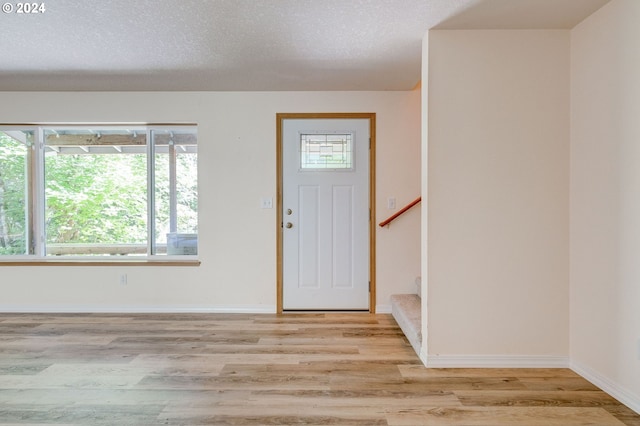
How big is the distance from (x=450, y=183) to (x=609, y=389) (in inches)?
57.1

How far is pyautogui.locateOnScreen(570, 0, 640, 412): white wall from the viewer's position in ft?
5.85

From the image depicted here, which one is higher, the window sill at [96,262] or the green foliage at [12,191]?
the green foliage at [12,191]

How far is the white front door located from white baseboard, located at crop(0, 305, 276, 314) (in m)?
0.35

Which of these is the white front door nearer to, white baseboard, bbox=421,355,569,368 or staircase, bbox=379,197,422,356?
staircase, bbox=379,197,422,356

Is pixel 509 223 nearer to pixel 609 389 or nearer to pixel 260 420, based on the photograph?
pixel 609 389

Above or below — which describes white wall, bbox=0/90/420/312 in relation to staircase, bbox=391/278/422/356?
above

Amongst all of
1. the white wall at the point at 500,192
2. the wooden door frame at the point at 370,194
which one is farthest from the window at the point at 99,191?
the white wall at the point at 500,192

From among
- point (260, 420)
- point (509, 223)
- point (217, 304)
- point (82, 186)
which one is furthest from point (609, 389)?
point (82, 186)

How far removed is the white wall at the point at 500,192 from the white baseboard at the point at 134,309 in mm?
1855

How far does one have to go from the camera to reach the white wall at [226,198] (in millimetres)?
3398

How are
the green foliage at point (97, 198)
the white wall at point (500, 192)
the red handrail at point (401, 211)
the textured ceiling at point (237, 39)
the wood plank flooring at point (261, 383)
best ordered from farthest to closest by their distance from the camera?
the green foliage at point (97, 198) → the red handrail at point (401, 211) → the white wall at point (500, 192) → the textured ceiling at point (237, 39) → the wood plank flooring at point (261, 383)

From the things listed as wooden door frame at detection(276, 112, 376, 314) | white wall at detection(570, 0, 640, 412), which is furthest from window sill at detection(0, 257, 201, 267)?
white wall at detection(570, 0, 640, 412)

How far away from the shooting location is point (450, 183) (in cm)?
225

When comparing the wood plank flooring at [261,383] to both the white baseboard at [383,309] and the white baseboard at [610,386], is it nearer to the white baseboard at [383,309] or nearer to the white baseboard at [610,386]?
the white baseboard at [610,386]
